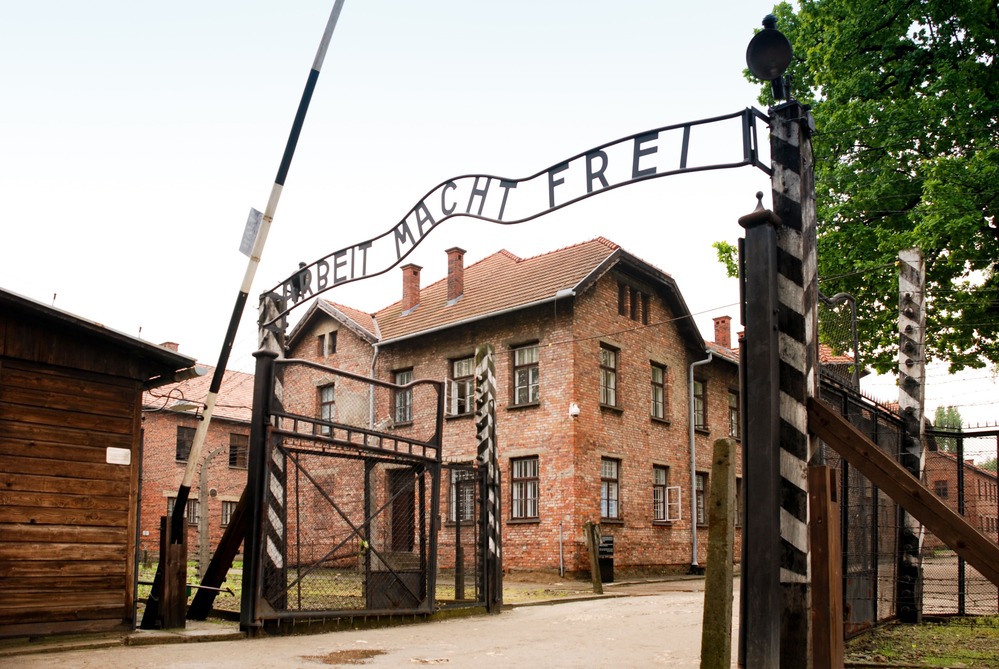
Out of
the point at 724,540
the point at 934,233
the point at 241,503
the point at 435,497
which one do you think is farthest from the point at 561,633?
the point at 934,233

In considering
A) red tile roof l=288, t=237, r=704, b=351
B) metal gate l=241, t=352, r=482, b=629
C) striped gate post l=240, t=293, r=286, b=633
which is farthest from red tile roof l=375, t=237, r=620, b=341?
striped gate post l=240, t=293, r=286, b=633

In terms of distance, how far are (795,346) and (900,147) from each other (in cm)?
1678

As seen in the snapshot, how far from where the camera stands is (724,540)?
18.1ft

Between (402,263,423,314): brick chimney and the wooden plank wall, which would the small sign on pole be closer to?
the wooden plank wall

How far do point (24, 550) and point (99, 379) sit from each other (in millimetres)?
1877

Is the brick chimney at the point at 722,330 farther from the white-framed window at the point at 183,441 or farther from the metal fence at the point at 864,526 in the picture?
the metal fence at the point at 864,526

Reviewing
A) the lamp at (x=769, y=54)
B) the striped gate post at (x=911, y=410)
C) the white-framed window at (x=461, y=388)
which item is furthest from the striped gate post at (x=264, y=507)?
the white-framed window at (x=461, y=388)

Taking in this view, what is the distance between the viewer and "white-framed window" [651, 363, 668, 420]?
2741 centimetres

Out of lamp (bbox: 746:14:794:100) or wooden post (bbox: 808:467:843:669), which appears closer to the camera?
wooden post (bbox: 808:467:843:669)

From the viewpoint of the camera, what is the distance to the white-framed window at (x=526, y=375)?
24.8 metres

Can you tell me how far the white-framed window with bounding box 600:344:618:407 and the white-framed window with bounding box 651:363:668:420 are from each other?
2171 millimetres

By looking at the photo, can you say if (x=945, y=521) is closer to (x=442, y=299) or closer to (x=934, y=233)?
(x=934, y=233)

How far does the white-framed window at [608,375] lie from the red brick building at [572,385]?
0.04 m

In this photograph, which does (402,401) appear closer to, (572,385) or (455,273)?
(455,273)
